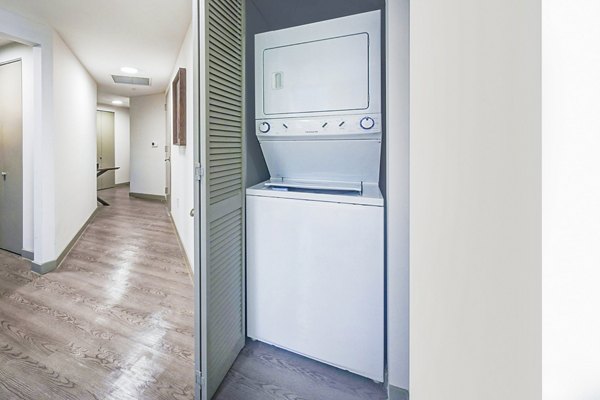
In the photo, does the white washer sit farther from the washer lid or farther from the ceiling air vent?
the ceiling air vent

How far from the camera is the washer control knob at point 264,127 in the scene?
1.67 meters

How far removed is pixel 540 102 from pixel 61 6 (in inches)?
130

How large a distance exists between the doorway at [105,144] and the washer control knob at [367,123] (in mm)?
7774

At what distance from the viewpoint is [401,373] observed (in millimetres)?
1259

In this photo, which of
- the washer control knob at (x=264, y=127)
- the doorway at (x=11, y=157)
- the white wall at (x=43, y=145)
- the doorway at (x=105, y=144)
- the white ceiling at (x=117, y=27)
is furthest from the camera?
the doorway at (x=105, y=144)

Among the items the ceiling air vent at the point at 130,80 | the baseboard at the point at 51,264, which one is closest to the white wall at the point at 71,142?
the baseboard at the point at 51,264

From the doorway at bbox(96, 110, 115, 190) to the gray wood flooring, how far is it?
5.12 metres

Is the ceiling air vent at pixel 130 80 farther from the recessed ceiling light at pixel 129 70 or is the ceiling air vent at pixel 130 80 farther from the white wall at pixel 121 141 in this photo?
the white wall at pixel 121 141

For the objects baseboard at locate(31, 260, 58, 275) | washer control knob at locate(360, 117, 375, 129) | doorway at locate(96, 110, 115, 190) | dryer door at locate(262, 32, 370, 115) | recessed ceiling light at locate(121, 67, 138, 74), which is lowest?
baseboard at locate(31, 260, 58, 275)

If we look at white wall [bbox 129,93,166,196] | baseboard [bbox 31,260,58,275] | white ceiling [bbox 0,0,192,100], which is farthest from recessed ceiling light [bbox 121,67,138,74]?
baseboard [bbox 31,260,58,275]

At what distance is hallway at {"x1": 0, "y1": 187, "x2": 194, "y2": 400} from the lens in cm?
143

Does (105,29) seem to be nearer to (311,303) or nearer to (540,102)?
(311,303)

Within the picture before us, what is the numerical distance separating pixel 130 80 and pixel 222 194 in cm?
442
